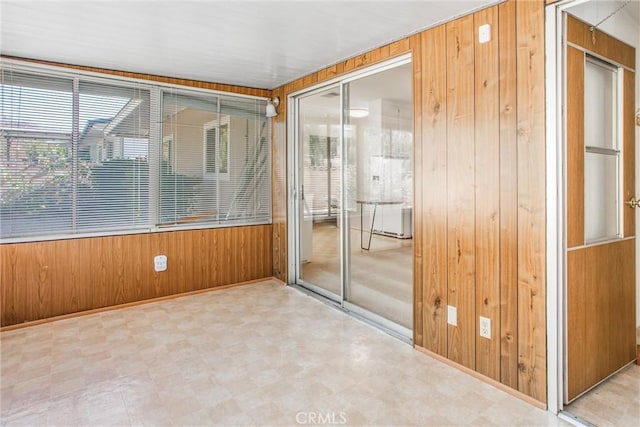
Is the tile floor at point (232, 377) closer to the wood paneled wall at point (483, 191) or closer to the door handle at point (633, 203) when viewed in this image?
the wood paneled wall at point (483, 191)

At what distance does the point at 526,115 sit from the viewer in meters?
2.08

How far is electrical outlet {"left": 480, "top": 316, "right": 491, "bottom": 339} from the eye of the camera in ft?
7.59

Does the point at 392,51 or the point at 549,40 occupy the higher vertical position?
the point at 392,51

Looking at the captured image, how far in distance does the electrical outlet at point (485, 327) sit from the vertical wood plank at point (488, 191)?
2 cm

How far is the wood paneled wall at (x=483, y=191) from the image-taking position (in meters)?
2.07

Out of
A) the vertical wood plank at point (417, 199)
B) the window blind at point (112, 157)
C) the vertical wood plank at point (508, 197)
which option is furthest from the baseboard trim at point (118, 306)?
the vertical wood plank at point (508, 197)

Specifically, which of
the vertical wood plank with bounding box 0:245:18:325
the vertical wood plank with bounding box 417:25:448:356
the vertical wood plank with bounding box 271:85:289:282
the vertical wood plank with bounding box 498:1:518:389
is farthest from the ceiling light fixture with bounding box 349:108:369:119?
the vertical wood plank with bounding box 0:245:18:325

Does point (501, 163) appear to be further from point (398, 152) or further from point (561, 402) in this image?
point (561, 402)

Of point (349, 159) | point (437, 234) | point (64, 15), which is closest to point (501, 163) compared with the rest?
point (437, 234)

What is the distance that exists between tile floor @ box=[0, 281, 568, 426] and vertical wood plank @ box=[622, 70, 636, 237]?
4.55ft

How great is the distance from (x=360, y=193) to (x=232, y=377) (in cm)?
190

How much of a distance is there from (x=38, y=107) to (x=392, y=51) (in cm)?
307

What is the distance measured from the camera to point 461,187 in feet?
8.05

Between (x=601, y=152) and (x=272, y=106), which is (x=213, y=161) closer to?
(x=272, y=106)
